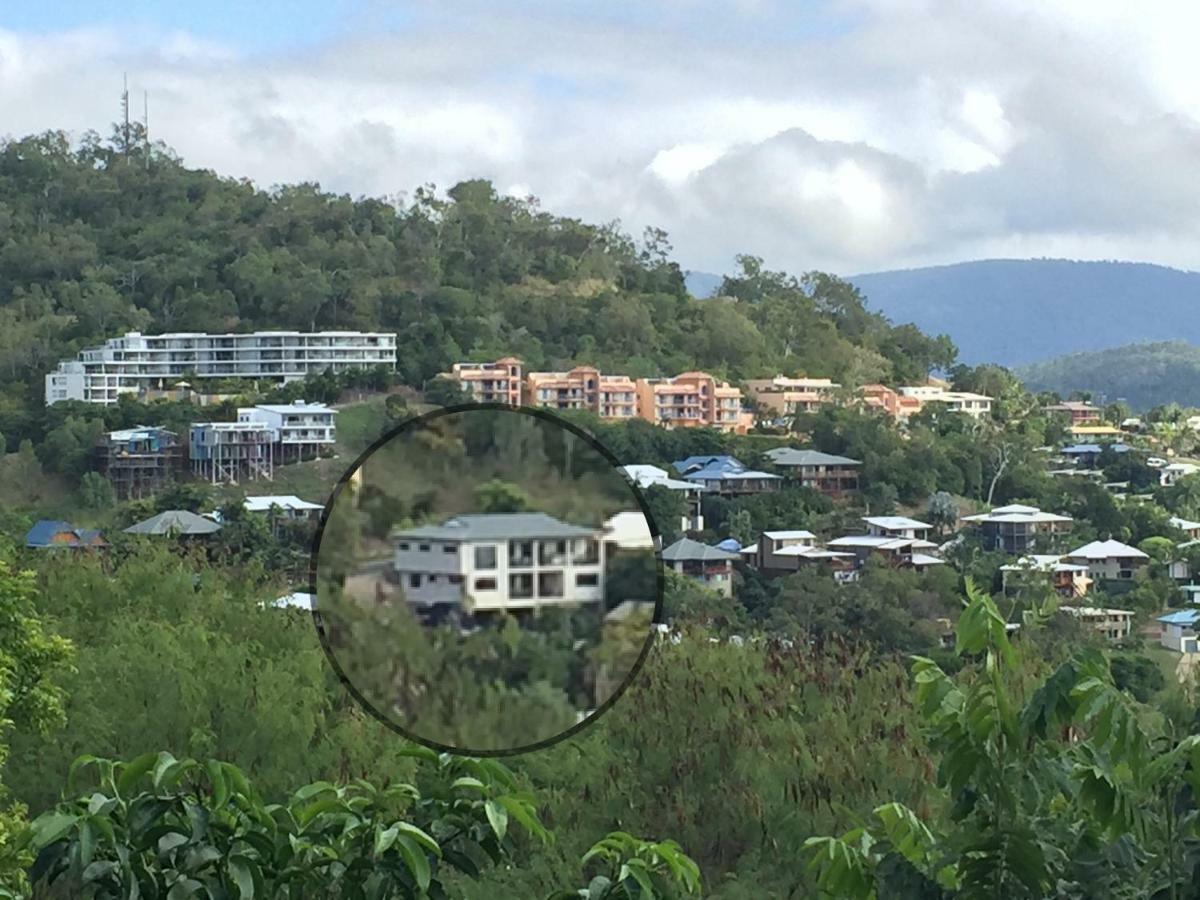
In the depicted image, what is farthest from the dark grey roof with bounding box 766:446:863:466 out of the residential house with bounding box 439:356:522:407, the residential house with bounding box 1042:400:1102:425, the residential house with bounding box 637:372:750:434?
the residential house with bounding box 1042:400:1102:425

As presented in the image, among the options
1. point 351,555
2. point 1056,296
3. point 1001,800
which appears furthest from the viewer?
point 1056,296

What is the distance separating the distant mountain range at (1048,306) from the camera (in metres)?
49.7

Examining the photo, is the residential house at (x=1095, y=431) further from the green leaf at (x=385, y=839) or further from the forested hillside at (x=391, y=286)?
the green leaf at (x=385, y=839)

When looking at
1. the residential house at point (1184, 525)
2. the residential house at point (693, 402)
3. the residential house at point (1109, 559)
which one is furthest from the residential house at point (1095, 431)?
the residential house at point (1109, 559)

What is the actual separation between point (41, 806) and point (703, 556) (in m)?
10.9

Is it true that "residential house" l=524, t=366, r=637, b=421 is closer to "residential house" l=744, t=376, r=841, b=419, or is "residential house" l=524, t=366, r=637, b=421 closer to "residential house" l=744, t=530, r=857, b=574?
"residential house" l=744, t=376, r=841, b=419

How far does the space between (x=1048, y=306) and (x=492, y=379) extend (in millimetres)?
34518

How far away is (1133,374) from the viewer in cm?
3062

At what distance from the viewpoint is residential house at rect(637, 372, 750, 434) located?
858 inches

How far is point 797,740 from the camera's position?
12.4ft

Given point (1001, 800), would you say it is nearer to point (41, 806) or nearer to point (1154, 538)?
point (41, 806)

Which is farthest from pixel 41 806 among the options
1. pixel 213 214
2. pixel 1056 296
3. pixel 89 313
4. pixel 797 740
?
pixel 1056 296

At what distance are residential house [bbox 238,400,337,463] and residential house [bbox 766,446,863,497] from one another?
586cm

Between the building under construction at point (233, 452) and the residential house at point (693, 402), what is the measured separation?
16.0 ft
